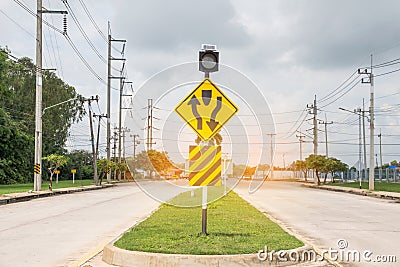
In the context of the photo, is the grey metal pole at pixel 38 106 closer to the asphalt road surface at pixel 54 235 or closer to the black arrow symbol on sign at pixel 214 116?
the asphalt road surface at pixel 54 235

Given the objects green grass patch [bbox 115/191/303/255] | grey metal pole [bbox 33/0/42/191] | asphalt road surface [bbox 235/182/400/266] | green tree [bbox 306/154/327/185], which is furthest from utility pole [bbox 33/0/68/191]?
green tree [bbox 306/154/327/185]

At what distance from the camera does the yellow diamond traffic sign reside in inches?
446

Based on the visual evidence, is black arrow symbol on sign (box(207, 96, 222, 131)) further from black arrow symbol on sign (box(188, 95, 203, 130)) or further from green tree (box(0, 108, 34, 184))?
green tree (box(0, 108, 34, 184))

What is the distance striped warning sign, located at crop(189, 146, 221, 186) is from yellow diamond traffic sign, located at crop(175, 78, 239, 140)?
28 centimetres

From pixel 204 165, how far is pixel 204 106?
1.30 m

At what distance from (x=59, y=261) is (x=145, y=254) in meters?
1.95

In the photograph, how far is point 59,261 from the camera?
10.7 meters

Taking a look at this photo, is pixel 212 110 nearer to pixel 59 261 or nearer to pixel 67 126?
pixel 59 261

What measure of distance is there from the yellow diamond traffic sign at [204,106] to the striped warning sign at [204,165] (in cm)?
28

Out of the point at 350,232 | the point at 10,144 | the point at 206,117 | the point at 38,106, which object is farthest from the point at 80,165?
the point at 206,117

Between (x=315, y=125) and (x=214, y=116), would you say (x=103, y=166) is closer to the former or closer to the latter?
(x=315, y=125)

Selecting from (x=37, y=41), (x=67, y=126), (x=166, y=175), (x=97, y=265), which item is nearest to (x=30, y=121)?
(x=67, y=126)

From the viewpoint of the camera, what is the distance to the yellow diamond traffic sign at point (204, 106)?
11320 millimetres

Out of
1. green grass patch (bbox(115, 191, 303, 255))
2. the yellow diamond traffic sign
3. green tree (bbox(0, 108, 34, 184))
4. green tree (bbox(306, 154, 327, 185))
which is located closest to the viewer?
green grass patch (bbox(115, 191, 303, 255))
